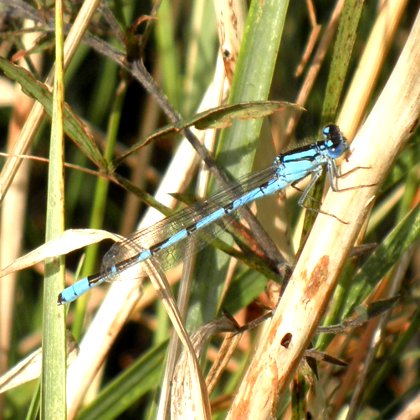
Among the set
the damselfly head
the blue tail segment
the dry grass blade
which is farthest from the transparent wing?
the dry grass blade

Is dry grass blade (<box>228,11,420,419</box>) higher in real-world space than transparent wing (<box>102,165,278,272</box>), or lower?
lower

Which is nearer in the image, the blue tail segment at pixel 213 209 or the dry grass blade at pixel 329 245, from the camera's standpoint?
the dry grass blade at pixel 329 245

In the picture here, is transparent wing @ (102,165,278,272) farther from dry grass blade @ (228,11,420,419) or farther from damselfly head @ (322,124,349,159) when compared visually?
dry grass blade @ (228,11,420,419)

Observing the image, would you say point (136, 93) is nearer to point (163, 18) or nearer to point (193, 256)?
point (163, 18)

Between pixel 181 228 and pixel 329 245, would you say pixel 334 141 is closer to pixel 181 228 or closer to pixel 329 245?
→ pixel 181 228

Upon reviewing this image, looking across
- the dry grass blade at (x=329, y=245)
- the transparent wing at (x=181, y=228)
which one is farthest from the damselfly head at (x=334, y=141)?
the dry grass blade at (x=329, y=245)

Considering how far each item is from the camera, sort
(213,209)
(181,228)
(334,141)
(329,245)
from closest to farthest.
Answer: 1. (329,245)
2. (334,141)
3. (213,209)
4. (181,228)

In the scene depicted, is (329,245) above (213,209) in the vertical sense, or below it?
below

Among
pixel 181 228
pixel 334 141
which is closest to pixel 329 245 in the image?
pixel 334 141

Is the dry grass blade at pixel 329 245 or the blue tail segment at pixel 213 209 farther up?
the blue tail segment at pixel 213 209

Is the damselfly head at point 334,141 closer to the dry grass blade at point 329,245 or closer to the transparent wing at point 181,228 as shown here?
the transparent wing at point 181,228

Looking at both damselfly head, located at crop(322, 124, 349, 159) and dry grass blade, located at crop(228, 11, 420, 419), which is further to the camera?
damselfly head, located at crop(322, 124, 349, 159)

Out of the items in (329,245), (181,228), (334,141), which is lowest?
(329,245)
